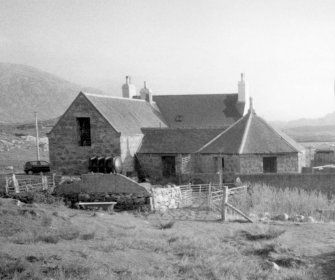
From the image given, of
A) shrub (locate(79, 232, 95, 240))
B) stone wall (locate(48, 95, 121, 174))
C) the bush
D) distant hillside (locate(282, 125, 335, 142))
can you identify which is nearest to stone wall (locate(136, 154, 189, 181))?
stone wall (locate(48, 95, 121, 174))

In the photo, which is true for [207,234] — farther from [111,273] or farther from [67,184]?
[67,184]

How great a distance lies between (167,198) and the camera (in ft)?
70.6

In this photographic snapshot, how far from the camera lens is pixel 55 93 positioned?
133375mm

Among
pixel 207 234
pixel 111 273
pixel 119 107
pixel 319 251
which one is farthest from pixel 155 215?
pixel 119 107

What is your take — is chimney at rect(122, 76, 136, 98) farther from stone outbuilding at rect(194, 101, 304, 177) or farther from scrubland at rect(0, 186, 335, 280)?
scrubland at rect(0, 186, 335, 280)

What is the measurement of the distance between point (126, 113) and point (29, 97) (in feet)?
Answer: 321

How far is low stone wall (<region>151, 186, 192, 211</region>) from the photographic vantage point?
2073 centimetres

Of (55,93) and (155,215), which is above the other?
(55,93)

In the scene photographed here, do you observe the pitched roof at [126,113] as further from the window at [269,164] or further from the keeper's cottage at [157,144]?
the window at [269,164]

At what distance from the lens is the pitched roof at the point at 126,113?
101ft

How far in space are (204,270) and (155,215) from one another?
30.1 feet

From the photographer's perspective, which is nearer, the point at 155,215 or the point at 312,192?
the point at 155,215

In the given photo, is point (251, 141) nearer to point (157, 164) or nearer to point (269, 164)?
point (269, 164)

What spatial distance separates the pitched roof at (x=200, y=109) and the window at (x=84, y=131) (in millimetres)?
10788
